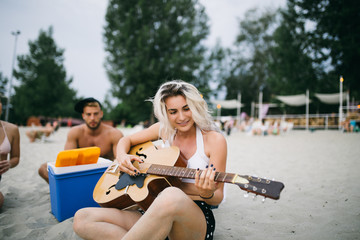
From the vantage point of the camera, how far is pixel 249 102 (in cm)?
3145

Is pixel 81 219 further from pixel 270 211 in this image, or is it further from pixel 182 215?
pixel 270 211

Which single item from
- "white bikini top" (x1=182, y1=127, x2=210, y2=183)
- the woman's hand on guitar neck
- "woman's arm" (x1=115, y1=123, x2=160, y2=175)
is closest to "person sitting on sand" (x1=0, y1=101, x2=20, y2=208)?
"woman's arm" (x1=115, y1=123, x2=160, y2=175)

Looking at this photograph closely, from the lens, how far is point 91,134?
139 inches

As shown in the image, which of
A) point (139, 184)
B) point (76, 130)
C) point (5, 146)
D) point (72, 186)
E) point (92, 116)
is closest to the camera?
point (139, 184)

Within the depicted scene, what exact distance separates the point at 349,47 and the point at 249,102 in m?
16.4

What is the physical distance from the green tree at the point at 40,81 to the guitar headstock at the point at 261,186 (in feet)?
103

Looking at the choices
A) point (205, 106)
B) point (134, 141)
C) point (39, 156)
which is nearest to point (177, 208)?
point (205, 106)

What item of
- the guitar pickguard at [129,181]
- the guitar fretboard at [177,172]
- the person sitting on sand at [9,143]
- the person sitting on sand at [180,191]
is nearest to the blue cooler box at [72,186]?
the person sitting on sand at [180,191]

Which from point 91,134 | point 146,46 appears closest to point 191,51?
point 146,46

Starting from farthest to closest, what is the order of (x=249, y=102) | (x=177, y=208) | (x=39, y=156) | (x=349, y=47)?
(x=249, y=102) → (x=349, y=47) → (x=39, y=156) → (x=177, y=208)

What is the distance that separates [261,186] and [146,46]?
20.7 metres

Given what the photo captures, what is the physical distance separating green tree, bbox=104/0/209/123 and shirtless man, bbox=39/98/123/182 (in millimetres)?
16343

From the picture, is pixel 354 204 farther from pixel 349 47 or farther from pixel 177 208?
pixel 349 47

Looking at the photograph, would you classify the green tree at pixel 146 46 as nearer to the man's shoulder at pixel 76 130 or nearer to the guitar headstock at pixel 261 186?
the man's shoulder at pixel 76 130
